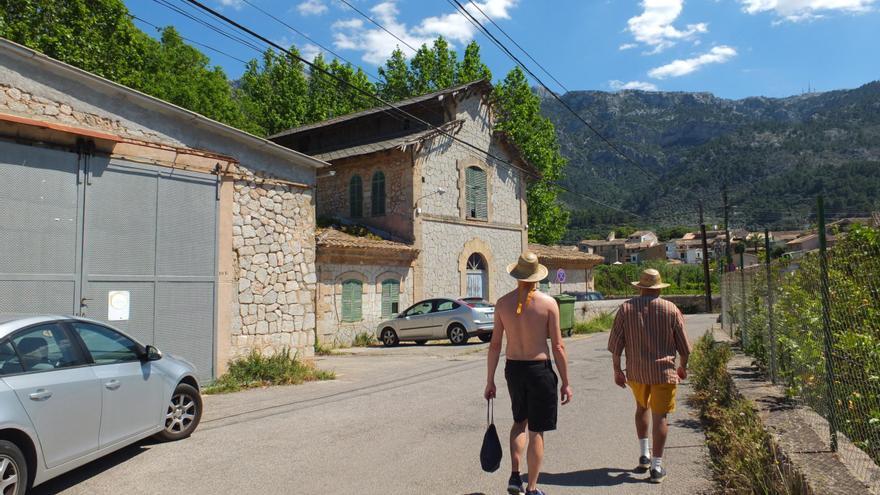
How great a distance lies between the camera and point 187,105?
102ft

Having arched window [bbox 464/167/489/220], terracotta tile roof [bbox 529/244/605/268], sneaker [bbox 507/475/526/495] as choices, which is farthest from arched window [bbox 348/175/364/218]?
sneaker [bbox 507/475/526/495]

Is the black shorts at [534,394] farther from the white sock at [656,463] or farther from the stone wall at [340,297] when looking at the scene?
the stone wall at [340,297]

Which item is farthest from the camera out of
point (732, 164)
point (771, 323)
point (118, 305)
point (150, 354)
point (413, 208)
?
point (732, 164)

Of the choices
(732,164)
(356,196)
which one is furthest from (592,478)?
(732,164)

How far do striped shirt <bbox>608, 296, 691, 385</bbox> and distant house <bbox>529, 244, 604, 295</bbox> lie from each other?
2198cm

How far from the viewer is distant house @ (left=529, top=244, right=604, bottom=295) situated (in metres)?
28.4

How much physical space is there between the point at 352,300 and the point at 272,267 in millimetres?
7470

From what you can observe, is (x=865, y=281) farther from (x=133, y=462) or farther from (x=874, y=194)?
(x=874, y=194)

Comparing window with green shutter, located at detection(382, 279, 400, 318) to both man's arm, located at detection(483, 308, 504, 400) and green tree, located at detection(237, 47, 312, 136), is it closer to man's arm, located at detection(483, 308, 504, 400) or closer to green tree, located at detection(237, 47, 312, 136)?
man's arm, located at detection(483, 308, 504, 400)

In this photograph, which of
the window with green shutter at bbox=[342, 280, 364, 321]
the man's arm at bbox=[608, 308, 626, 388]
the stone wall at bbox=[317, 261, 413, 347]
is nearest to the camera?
the man's arm at bbox=[608, 308, 626, 388]

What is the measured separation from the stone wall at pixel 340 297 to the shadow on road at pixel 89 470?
36.9ft

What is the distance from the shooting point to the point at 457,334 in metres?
17.5

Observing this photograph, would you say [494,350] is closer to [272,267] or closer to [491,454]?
[491,454]

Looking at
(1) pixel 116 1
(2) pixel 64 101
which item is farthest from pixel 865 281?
(1) pixel 116 1
